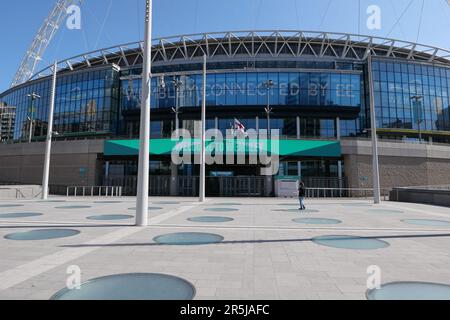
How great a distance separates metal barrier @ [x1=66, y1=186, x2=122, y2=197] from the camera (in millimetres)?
34500

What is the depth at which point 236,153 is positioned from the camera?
103ft

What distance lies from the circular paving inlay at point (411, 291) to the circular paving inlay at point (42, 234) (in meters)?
8.16

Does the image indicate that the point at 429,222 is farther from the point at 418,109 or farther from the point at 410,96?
the point at 410,96

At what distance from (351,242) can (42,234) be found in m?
Result: 9.07

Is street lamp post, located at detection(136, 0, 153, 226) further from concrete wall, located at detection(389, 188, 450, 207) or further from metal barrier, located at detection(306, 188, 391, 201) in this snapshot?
metal barrier, located at detection(306, 188, 391, 201)

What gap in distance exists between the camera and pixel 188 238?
8430 mm

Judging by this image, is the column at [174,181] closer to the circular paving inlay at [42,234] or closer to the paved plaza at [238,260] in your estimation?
the paved plaza at [238,260]

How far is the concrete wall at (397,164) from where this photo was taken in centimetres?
3325
